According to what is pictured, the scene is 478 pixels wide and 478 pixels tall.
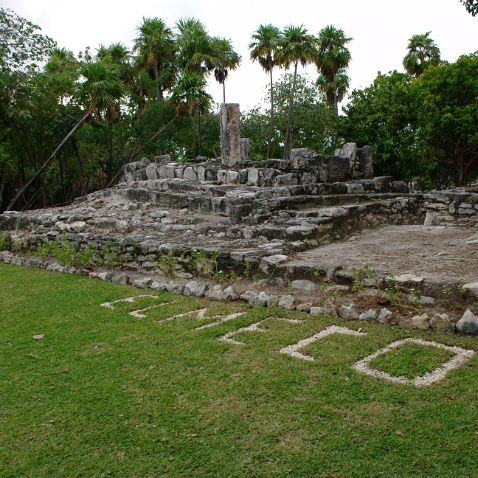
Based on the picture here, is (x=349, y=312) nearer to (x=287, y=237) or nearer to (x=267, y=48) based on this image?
(x=287, y=237)

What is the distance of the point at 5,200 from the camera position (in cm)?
2475

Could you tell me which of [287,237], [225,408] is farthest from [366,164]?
[225,408]

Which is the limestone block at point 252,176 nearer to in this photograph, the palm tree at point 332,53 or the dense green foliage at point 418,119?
the dense green foliage at point 418,119

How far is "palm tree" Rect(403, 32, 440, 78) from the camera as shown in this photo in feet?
107

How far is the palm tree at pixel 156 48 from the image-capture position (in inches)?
1175

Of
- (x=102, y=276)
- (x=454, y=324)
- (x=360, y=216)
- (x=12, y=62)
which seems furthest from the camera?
(x=12, y=62)

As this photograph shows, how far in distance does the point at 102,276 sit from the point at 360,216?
4.98 metres

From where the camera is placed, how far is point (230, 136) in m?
17.0

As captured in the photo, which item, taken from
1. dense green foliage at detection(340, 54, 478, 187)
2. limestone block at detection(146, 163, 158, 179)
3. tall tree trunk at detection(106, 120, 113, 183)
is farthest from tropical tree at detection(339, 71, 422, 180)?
tall tree trunk at detection(106, 120, 113, 183)

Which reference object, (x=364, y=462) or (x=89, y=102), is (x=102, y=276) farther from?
(x=89, y=102)

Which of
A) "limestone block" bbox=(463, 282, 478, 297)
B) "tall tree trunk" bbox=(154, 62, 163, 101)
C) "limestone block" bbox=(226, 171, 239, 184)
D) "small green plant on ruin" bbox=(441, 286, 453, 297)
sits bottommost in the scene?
"small green plant on ruin" bbox=(441, 286, 453, 297)

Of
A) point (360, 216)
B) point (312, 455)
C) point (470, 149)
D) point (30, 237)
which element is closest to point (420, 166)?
point (470, 149)

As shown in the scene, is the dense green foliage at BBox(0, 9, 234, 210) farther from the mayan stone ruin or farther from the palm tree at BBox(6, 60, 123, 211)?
the mayan stone ruin

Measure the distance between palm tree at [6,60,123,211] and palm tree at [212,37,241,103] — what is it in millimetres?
8630
